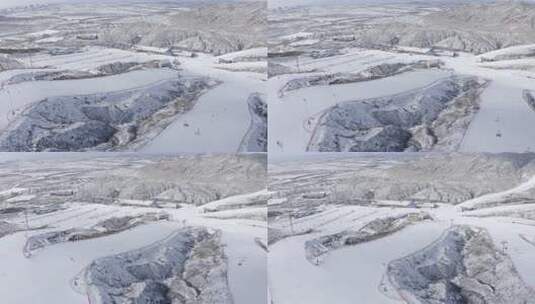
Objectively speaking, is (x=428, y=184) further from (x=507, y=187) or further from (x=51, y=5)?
(x=51, y=5)

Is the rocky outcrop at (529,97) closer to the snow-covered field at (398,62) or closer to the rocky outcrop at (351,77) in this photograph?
the snow-covered field at (398,62)

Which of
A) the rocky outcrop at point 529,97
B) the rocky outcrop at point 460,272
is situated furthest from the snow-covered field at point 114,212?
the rocky outcrop at point 529,97

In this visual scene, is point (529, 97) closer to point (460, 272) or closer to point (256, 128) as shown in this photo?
point (460, 272)

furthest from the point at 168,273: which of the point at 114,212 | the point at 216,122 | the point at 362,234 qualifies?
the point at 362,234

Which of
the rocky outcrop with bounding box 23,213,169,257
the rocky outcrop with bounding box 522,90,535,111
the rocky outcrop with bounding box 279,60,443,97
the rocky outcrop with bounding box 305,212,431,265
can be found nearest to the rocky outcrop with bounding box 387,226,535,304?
the rocky outcrop with bounding box 305,212,431,265

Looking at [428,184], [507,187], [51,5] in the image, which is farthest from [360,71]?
[51,5]

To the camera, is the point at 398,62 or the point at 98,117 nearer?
the point at 98,117
